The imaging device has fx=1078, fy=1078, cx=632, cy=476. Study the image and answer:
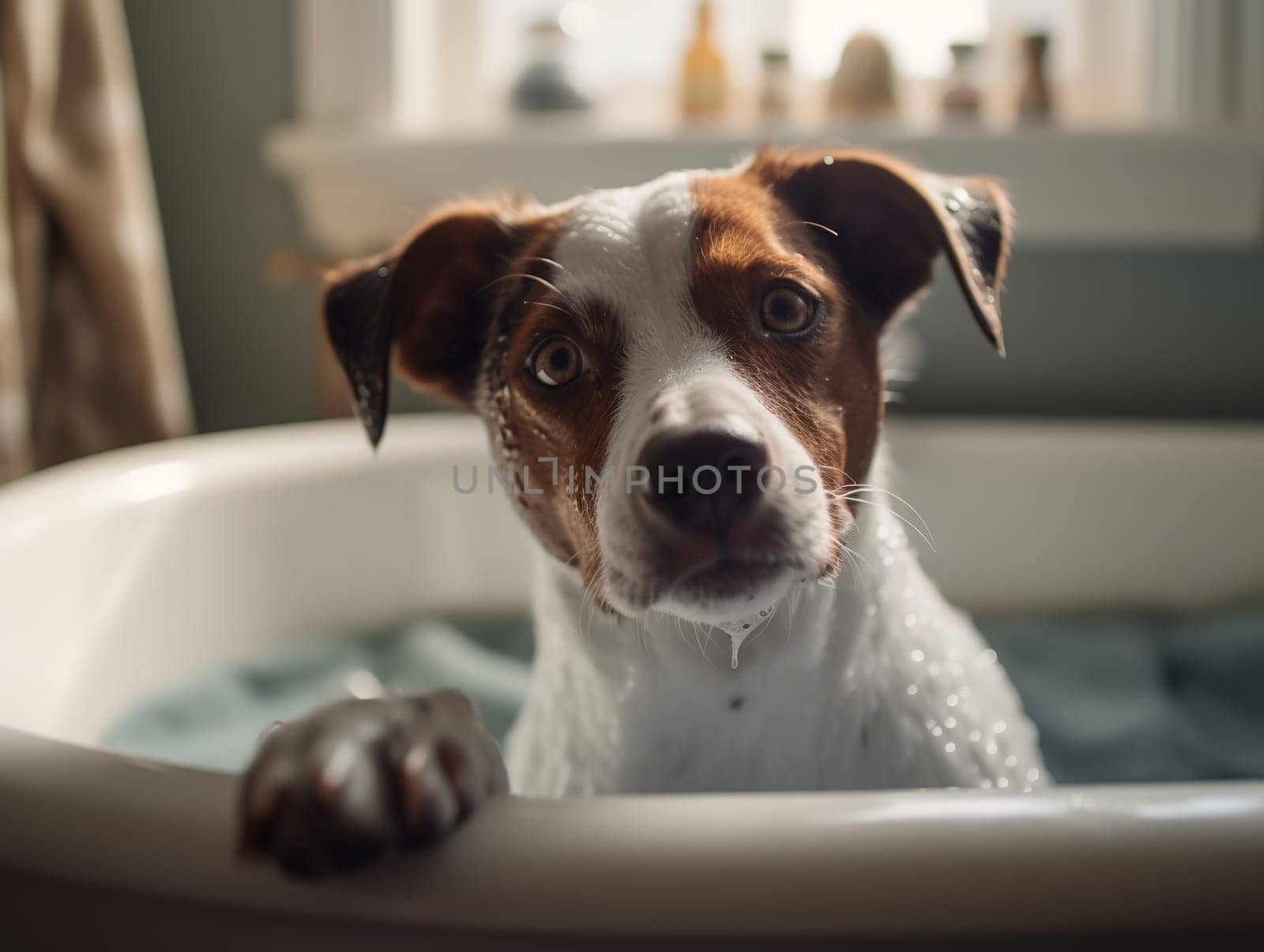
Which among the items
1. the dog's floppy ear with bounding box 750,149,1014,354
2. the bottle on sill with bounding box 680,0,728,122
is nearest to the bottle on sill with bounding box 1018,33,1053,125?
the bottle on sill with bounding box 680,0,728,122

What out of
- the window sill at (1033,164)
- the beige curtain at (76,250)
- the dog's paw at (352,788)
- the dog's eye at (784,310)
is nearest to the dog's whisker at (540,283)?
the dog's eye at (784,310)

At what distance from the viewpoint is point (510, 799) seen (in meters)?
0.53

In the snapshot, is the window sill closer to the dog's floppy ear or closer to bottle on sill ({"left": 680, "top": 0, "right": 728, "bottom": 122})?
bottle on sill ({"left": 680, "top": 0, "right": 728, "bottom": 122})

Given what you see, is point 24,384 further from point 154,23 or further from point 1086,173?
point 1086,173

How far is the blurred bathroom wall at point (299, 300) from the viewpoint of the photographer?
1.73m

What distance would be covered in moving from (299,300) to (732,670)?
1.40 metres

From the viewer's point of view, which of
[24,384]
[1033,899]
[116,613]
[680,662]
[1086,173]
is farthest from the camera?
[1086,173]

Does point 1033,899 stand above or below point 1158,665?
above

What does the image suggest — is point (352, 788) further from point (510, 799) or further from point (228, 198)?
point (228, 198)

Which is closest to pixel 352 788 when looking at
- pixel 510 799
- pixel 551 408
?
pixel 510 799

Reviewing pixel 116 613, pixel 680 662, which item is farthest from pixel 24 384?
pixel 680 662

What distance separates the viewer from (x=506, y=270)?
812 millimetres

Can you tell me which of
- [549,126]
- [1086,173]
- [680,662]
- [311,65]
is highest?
[311,65]

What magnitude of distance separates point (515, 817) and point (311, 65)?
1638 millimetres
